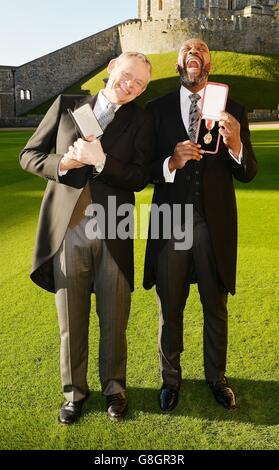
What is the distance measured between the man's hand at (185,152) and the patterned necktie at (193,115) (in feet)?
0.66

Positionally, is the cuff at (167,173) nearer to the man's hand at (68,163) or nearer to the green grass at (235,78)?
the man's hand at (68,163)

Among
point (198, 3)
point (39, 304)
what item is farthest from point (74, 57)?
point (39, 304)

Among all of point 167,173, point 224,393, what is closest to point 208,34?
point 167,173

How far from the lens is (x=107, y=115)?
3453 mm

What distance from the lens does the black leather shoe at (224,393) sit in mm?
3699

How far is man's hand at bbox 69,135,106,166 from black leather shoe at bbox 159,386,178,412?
1.69 metres

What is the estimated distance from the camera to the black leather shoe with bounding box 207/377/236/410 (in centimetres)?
370

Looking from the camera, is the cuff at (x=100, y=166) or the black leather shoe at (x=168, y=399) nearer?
the cuff at (x=100, y=166)

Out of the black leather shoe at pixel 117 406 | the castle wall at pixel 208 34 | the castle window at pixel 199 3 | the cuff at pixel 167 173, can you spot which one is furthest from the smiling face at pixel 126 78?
the castle window at pixel 199 3

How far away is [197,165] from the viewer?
12.0 ft

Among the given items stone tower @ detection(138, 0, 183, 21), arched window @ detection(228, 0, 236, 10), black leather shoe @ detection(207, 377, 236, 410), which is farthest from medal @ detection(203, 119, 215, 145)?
arched window @ detection(228, 0, 236, 10)

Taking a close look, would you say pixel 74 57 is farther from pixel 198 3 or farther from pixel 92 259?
pixel 92 259

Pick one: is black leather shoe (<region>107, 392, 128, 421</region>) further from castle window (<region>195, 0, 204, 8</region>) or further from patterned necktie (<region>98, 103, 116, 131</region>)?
castle window (<region>195, 0, 204, 8</region>)

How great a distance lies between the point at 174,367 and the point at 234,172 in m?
1.46
